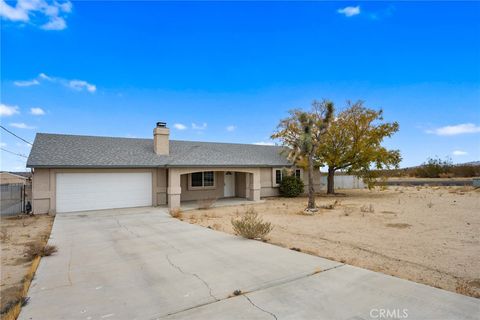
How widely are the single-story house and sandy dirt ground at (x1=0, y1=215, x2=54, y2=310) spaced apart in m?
1.88

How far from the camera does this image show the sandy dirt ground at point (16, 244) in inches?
214

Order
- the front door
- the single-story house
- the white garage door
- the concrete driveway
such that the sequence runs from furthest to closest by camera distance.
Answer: the front door < the white garage door < the single-story house < the concrete driveway

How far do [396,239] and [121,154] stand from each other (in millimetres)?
15560

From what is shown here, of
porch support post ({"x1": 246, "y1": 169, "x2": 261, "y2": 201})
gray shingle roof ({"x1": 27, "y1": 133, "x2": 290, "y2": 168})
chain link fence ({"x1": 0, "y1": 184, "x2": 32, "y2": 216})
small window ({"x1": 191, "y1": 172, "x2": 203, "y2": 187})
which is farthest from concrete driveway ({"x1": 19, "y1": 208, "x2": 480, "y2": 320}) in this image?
small window ({"x1": 191, "y1": 172, "x2": 203, "y2": 187})

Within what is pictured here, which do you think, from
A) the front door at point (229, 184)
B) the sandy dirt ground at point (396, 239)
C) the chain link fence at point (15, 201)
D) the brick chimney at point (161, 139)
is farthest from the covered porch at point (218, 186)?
the chain link fence at point (15, 201)

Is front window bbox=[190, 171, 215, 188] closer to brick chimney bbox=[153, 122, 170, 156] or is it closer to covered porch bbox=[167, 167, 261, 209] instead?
covered porch bbox=[167, 167, 261, 209]

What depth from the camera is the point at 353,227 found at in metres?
11.3

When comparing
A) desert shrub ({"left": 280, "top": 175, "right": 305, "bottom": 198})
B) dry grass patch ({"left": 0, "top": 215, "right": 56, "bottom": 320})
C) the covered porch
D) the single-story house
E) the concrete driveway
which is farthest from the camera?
desert shrub ({"left": 280, "top": 175, "right": 305, "bottom": 198})

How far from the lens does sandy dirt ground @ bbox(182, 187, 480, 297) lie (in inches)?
241

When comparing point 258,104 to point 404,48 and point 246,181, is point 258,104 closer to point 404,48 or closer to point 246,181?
point 246,181

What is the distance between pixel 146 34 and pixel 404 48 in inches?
610

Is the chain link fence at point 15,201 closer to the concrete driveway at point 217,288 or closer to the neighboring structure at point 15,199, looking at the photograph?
the neighboring structure at point 15,199

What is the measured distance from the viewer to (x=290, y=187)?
914 inches

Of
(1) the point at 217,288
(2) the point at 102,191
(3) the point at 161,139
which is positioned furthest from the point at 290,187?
(1) the point at 217,288
